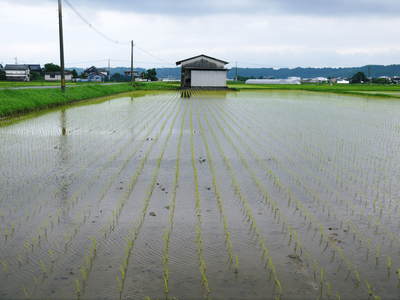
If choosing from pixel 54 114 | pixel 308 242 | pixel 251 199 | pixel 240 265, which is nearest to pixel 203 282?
pixel 240 265

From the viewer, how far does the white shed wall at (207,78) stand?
44.0 metres

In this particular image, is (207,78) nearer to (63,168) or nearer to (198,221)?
(63,168)

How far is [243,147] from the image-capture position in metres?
10.4

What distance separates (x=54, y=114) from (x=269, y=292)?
1617 cm

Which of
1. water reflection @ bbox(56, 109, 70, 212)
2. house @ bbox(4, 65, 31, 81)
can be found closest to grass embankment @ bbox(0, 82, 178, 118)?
water reflection @ bbox(56, 109, 70, 212)

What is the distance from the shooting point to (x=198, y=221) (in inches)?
196

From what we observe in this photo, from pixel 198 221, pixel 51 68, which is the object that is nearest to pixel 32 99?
pixel 198 221

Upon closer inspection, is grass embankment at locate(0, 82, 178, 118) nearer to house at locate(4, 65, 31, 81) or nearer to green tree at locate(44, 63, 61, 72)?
house at locate(4, 65, 31, 81)

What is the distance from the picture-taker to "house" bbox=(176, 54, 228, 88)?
43781 mm

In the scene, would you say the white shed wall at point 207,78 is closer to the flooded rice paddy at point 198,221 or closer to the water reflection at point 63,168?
the water reflection at point 63,168

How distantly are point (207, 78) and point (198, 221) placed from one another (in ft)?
132

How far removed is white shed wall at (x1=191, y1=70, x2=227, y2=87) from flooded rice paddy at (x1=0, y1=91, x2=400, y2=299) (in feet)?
112

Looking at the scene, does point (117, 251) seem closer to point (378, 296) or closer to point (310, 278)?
point (310, 278)

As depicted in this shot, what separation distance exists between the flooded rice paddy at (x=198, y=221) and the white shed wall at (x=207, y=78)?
34.0 meters
